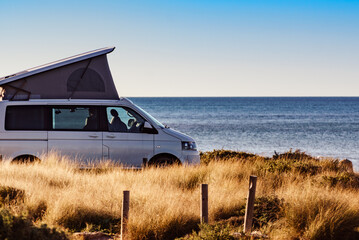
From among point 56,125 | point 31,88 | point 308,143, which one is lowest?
point 308,143

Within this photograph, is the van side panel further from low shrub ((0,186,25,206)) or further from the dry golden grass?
low shrub ((0,186,25,206))

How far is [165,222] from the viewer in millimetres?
7773

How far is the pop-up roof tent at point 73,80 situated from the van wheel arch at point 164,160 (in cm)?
177

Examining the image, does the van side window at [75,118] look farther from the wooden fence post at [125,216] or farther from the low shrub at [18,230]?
the low shrub at [18,230]

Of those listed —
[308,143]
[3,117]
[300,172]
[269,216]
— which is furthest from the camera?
[308,143]

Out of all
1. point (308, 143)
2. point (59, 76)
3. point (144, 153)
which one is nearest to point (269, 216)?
point (144, 153)

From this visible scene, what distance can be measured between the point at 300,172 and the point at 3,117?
7.26 m

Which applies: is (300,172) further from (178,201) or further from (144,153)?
(178,201)

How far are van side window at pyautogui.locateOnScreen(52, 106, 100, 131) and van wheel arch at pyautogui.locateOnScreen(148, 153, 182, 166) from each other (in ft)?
4.88

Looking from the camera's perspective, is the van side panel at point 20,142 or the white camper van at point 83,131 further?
the white camper van at point 83,131

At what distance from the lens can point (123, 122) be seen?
1209 cm

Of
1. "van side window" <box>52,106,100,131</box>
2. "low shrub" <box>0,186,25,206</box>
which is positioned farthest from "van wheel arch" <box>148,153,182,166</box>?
"low shrub" <box>0,186,25,206</box>

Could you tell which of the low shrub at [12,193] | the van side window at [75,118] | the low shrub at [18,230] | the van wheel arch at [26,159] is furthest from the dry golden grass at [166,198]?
the low shrub at [18,230]

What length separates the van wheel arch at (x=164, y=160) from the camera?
1202cm
